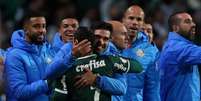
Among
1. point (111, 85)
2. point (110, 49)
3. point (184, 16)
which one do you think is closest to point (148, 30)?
point (184, 16)

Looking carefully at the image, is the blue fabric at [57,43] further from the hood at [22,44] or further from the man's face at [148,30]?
the man's face at [148,30]

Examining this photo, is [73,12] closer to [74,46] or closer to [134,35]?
[134,35]

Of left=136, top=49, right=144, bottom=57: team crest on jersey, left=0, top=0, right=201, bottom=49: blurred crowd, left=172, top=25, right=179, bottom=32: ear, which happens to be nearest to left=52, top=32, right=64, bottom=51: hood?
left=136, top=49, right=144, bottom=57: team crest on jersey

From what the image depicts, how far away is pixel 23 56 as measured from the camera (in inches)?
301

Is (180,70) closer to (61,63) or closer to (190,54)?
(190,54)

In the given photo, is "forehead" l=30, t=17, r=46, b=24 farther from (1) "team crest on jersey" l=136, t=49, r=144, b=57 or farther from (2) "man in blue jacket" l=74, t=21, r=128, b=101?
(1) "team crest on jersey" l=136, t=49, r=144, b=57

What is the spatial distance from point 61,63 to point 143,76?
150cm

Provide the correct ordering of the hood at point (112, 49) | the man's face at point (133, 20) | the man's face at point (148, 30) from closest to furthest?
the hood at point (112, 49) → the man's face at point (133, 20) → the man's face at point (148, 30)

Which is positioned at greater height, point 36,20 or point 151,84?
point 36,20

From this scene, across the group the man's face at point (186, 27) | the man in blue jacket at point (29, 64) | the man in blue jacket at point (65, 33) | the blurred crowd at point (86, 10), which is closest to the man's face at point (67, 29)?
the man in blue jacket at point (65, 33)

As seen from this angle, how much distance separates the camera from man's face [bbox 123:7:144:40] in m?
8.47

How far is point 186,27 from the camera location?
8.52 meters

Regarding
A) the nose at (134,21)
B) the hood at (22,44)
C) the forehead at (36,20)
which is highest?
the forehead at (36,20)

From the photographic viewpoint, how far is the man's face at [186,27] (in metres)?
8.48
